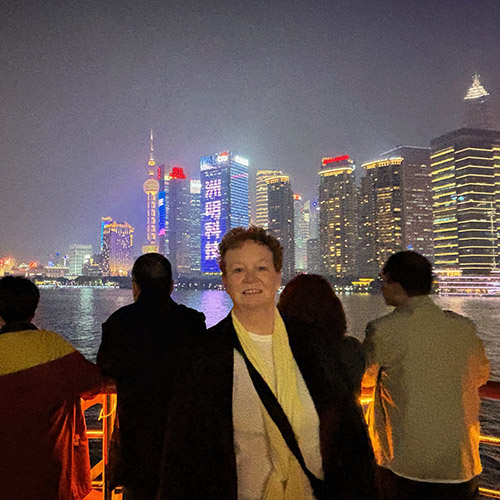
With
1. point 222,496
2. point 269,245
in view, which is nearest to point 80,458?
point 222,496

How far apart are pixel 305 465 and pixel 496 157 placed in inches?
7354

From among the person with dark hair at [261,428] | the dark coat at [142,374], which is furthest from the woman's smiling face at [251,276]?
the dark coat at [142,374]

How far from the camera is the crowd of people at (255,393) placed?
1.84 metres

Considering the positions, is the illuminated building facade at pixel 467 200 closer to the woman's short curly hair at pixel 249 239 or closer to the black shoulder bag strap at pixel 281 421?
the woman's short curly hair at pixel 249 239

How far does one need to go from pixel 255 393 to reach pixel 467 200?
170 meters

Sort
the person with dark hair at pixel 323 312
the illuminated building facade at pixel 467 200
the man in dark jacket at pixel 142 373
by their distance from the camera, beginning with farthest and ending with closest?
1. the illuminated building facade at pixel 467 200
2. the man in dark jacket at pixel 142 373
3. the person with dark hair at pixel 323 312

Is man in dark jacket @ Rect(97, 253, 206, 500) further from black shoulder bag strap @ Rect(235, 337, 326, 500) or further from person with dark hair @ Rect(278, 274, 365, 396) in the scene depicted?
black shoulder bag strap @ Rect(235, 337, 326, 500)

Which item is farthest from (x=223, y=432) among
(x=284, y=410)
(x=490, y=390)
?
(x=490, y=390)

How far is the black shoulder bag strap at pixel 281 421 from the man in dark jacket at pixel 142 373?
0.86 m

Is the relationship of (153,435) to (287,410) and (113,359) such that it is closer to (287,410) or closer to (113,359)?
(113,359)

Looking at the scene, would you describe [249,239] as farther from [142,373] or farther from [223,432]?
[142,373]

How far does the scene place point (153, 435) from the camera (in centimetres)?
270

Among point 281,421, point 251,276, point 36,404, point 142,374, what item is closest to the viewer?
point 281,421

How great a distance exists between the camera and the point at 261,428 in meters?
1.84
